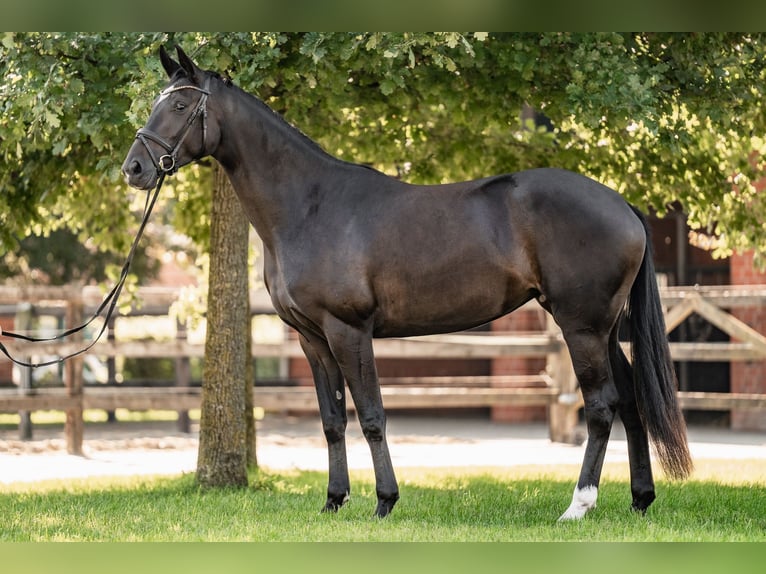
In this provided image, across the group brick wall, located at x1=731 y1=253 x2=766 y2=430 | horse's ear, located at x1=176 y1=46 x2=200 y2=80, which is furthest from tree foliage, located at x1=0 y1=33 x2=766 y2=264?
brick wall, located at x1=731 y1=253 x2=766 y2=430

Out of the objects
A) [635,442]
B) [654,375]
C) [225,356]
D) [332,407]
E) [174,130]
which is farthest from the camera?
[225,356]

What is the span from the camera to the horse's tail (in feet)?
17.9

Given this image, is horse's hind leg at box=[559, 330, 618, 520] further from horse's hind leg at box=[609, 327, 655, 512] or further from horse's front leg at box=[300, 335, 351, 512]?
horse's front leg at box=[300, 335, 351, 512]

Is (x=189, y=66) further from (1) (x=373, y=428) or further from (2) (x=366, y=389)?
(1) (x=373, y=428)

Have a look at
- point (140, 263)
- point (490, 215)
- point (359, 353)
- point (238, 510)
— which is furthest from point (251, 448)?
point (140, 263)

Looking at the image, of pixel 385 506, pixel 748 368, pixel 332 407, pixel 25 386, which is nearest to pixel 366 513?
pixel 385 506

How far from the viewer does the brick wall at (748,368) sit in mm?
12750

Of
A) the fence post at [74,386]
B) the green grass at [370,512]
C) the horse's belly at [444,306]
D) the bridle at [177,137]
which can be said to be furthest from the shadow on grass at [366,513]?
the fence post at [74,386]

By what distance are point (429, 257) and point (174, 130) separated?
5.23ft

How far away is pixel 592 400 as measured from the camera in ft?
18.2

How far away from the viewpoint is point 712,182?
309 inches

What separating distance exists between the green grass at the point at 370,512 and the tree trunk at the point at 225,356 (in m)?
0.22

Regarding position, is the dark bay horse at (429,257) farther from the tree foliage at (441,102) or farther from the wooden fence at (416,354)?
the wooden fence at (416,354)

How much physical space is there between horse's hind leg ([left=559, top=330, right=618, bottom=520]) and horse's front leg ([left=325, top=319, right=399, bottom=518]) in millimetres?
1022
